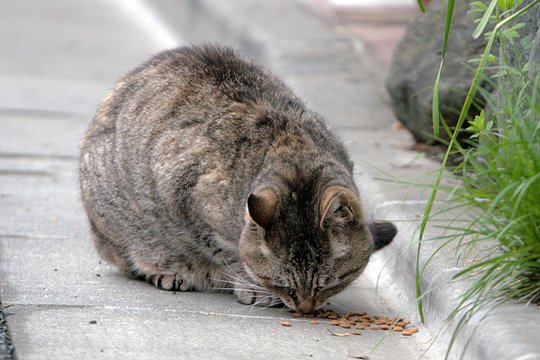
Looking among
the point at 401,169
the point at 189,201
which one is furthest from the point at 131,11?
the point at 189,201

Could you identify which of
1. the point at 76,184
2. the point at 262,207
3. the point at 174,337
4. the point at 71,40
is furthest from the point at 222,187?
the point at 71,40

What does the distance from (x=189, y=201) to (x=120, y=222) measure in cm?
59

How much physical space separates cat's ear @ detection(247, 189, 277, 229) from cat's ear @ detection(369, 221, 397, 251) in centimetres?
72

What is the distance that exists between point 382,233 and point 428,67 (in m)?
2.23

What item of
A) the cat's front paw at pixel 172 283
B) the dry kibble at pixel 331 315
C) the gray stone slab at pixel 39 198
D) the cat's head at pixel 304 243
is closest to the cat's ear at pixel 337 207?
the cat's head at pixel 304 243

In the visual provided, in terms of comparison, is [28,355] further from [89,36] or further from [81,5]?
[81,5]

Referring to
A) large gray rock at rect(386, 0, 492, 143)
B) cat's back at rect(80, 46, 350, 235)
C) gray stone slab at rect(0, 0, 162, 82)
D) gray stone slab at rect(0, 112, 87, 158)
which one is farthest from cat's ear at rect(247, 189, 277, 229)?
gray stone slab at rect(0, 0, 162, 82)

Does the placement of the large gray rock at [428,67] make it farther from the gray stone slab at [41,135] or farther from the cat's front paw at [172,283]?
the gray stone slab at [41,135]

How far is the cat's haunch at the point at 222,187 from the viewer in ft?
14.4

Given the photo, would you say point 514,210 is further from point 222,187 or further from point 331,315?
point 222,187

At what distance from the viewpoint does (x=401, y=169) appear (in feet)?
21.2

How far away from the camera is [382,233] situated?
4852mm

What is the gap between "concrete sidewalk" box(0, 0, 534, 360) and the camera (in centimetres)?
410

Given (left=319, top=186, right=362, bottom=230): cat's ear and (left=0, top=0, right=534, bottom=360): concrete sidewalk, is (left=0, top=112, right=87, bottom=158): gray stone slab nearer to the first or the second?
(left=0, top=0, right=534, bottom=360): concrete sidewalk
